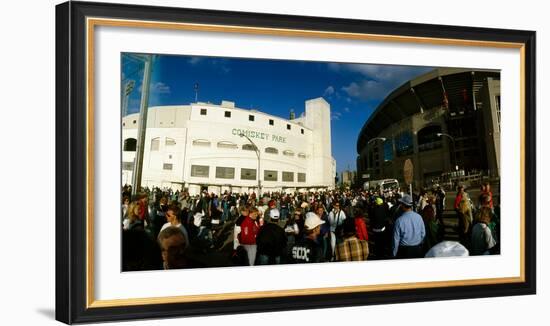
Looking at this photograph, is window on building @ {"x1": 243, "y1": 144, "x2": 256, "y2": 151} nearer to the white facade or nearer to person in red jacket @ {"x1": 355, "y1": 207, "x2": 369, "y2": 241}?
the white facade

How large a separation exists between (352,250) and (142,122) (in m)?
2.74

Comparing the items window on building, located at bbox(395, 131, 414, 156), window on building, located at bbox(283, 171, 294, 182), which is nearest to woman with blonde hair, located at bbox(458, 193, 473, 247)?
window on building, located at bbox(395, 131, 414, 156)

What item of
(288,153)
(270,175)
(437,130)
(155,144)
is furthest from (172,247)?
(437,130)

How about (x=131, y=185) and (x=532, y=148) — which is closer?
(x=131, y=185)

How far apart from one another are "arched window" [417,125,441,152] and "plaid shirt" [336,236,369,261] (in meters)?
1.39

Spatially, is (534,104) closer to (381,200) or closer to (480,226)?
(480,226)

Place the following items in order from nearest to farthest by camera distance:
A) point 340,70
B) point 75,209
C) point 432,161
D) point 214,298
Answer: point 75,209, point 214,298, point 340,70, point 432,161

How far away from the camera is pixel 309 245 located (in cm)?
730

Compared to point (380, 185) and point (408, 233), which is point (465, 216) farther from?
point (380, 185)

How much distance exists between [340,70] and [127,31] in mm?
2380

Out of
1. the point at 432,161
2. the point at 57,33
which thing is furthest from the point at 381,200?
the point at 57,33

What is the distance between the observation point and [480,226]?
8008 mm

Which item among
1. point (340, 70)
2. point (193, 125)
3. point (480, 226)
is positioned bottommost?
point (480, 226)

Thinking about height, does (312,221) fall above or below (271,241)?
above
